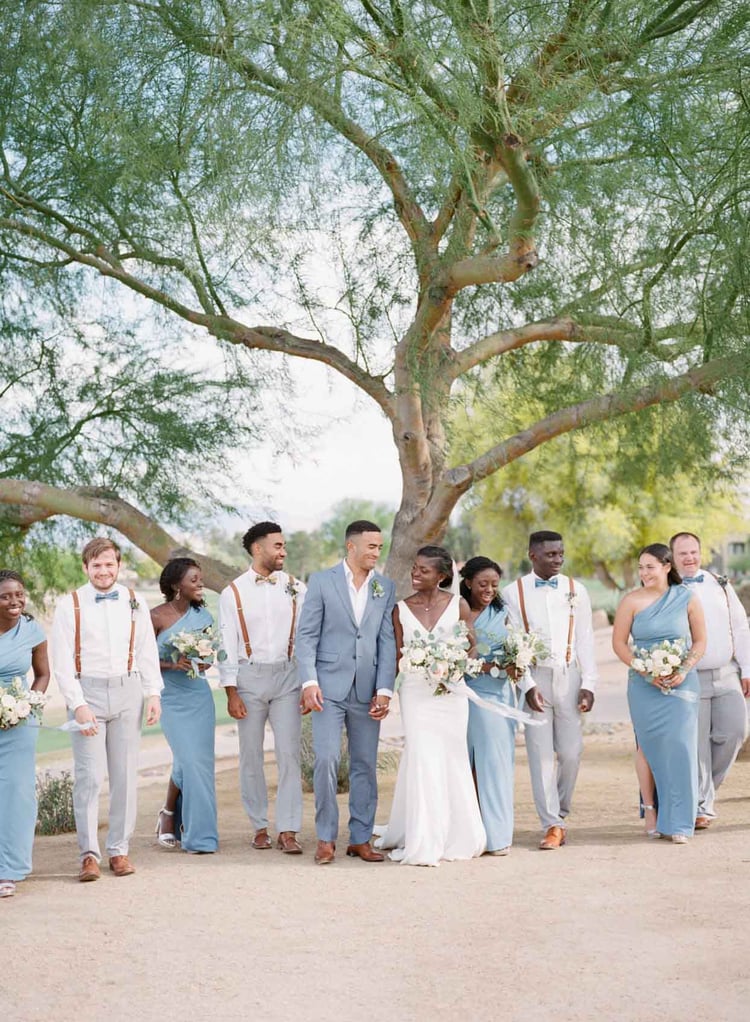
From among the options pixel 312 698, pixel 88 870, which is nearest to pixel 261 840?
pixel 312 698

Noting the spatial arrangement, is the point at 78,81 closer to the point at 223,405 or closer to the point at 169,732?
the point at 223,405

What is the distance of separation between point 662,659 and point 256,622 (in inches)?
102

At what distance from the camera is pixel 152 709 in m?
8.02

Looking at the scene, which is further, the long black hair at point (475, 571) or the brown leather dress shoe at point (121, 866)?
the long black hair at point (475, 571)

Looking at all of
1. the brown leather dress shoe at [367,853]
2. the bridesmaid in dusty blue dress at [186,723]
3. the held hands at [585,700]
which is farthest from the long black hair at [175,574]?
the held hands at [585,700]

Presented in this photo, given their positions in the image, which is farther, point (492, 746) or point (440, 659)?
point (492, 746)

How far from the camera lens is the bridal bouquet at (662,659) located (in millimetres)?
8625

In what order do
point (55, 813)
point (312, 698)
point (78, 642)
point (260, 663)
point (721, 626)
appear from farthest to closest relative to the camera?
point (55, 813)
point (721, 626)
point (260, 663)
point (312, 698)
point (78, 642)

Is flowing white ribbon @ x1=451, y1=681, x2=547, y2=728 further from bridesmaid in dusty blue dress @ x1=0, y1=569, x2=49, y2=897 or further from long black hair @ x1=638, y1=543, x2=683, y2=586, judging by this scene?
bridesmaid in dusty blue dress @ x1=0, y1=569, x2=49, y2=897

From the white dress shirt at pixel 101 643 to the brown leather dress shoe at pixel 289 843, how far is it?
135cm

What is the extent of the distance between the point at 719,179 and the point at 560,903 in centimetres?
453

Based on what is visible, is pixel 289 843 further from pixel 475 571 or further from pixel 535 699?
pixel 475 571

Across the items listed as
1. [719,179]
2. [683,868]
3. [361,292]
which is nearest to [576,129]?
[719,179]

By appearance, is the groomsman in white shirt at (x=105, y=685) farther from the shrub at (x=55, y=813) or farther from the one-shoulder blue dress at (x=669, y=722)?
the one-shoulder blue dress at (x=669, y=722)
